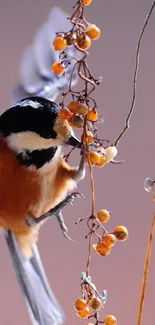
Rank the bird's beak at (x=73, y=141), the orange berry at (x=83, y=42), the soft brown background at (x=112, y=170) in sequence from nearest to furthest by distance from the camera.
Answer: the orange berry at (x=83, y=42), the bird's beak at (x=73, y=141), the soft brown background at (x=112, y=170)

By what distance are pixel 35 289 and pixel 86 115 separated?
0.42m

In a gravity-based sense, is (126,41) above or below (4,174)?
above

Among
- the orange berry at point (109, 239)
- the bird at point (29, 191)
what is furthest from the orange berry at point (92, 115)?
the bird at point (29, 191)

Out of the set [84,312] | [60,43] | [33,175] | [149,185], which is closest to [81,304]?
[84,312]

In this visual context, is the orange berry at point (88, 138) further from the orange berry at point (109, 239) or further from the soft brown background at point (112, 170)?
the soft brown background at point (112, 170)

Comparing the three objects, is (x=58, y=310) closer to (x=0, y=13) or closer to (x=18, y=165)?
(x=18, y=165)

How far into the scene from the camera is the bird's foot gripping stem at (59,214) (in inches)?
28.2

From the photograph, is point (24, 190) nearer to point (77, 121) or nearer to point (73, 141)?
point (73, 141)

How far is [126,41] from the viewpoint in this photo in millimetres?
1568

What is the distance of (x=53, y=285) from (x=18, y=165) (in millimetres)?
742

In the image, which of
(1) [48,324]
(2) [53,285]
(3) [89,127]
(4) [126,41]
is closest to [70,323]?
(2) [53,285]

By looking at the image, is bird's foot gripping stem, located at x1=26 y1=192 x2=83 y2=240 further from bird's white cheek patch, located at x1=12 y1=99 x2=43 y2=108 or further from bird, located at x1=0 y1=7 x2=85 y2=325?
bird's white cheek patch, located at x1=12 y1=99 x2=43 y2=108

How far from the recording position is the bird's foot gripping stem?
28.2 inches

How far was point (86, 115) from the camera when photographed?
51 centimetres
